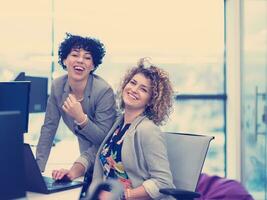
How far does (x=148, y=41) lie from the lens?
3910 mm

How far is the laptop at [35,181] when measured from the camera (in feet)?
5.00

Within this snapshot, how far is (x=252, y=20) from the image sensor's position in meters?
3.52

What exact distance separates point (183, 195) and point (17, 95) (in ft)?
2.54

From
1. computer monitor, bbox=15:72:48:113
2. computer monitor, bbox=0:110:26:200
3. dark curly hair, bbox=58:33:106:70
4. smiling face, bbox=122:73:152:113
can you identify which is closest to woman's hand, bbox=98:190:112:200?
computer monitor, bbox=0:110:26:200

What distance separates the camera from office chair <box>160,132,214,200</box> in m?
1.77

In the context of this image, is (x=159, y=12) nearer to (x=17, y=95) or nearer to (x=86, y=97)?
(x=86, y=97)

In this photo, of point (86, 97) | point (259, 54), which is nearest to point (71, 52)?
point (86, 97)

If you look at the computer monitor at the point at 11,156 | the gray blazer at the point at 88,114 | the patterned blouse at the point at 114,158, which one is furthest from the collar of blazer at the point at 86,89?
the computer monitor at the point at 11,156

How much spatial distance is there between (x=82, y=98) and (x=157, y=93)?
0.38 metres

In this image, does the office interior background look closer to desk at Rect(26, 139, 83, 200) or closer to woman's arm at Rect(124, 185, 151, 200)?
desk at Rect(26, 139, 83, 200)

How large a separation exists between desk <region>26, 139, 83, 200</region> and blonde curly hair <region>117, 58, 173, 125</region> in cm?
46

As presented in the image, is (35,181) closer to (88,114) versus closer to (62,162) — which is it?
(88,114)

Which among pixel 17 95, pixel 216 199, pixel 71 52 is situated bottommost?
pixel 216 199

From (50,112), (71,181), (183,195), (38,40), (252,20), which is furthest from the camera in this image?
(38,40)
